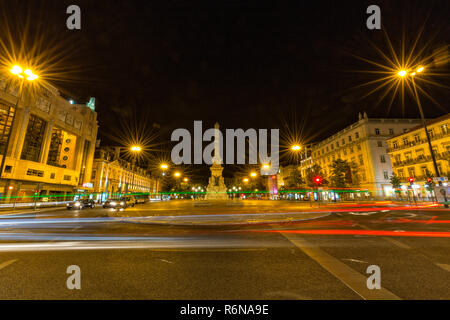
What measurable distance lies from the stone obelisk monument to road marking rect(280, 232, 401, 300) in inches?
1706

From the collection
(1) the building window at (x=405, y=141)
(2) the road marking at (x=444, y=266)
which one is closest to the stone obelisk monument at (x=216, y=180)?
(1) the building window at (x=405, y=141)

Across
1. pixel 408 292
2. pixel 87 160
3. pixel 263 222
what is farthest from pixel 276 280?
pixel 87 160

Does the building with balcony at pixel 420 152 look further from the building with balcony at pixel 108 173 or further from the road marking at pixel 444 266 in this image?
the building with balcony at pixel 108 173

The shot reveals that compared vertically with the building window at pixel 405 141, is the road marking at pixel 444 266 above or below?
below

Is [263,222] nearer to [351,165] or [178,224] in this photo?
[178,224]

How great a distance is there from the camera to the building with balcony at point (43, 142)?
1414 inches

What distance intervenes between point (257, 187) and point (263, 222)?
87.2 metres

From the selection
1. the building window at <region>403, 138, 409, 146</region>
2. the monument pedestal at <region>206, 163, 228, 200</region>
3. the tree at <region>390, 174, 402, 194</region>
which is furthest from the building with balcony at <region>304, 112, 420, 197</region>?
the monument pedestal at <region>206, 163, 228, 200</region>

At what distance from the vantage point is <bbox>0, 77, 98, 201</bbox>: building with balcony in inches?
1414

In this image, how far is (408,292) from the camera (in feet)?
11.4

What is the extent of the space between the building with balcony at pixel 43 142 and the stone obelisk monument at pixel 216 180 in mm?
34062

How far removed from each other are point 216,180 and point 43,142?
38.9m


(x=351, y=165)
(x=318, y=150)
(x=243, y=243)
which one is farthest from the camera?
(x=318, y=150)
